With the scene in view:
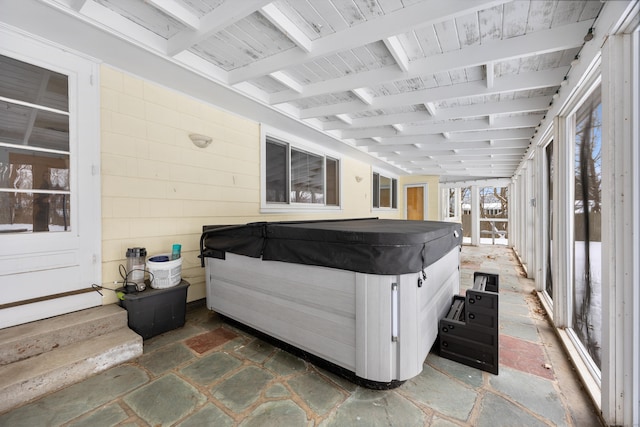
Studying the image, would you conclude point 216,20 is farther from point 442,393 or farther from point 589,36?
point 442,393

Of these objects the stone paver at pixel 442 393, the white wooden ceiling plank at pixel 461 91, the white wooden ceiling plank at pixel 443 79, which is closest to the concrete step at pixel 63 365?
the stone paver at pixel 442 393

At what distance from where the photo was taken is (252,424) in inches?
59.7

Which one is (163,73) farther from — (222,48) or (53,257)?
(53,257)

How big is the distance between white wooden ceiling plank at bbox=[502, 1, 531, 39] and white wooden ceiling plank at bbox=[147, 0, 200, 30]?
91.0 inches

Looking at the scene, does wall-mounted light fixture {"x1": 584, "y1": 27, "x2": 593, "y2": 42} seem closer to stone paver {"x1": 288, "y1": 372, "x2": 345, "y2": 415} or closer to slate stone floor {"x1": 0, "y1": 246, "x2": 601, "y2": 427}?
slate stone floor {"x1": 0, "y1": 246, "x2": 601, "y2": 427}

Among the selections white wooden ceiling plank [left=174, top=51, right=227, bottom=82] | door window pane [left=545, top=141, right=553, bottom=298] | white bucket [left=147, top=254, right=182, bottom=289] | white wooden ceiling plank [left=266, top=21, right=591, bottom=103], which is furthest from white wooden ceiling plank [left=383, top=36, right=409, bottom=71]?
white bucket [left=147, top=254, right=182, bottom=289]

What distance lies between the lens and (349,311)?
1.81 meters

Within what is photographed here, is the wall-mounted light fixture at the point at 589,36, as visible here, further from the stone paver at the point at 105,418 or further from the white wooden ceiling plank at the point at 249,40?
the stone paver at the point at 105,418

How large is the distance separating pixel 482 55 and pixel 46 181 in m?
3.94

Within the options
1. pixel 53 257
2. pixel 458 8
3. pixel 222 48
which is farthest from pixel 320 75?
pixel 53 257

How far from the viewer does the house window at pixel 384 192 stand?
26.8ft

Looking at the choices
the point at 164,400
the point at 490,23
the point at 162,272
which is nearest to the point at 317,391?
the point at 164,400

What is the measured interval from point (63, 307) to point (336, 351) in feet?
7.99

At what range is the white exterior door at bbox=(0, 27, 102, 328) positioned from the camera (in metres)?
2.04
